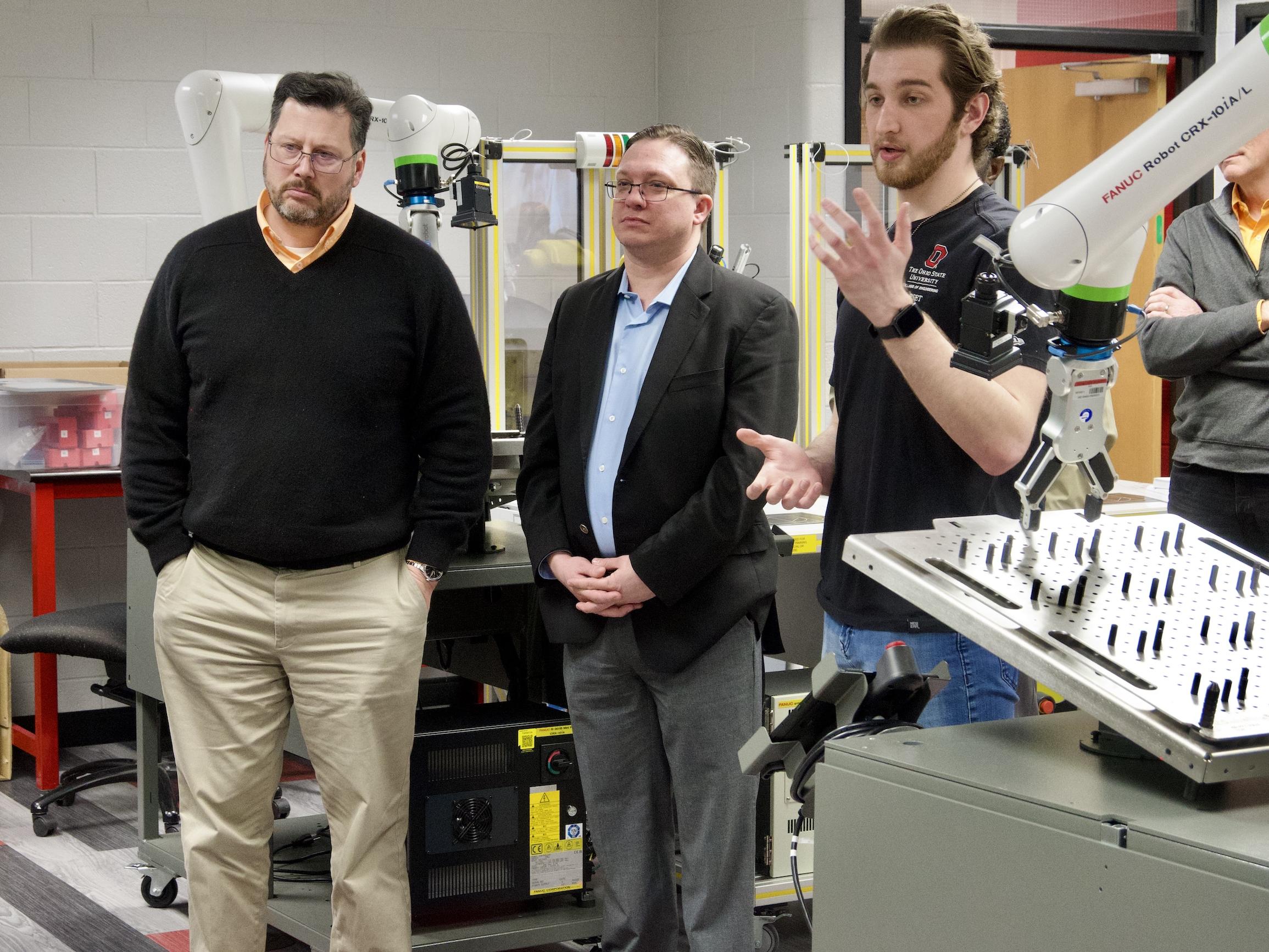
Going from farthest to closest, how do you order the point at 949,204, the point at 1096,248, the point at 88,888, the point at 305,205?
1. the point at 88,888
2. the point at 305,205
3. the point at 949,204
4. the point at 1096,248

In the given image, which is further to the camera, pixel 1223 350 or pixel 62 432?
pixel 62 432

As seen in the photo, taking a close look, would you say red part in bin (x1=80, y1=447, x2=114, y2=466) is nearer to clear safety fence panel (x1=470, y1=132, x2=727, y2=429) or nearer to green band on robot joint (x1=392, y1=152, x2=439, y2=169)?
clear safety fence panel (x1=470, y1=132, x2=727, y2=429)

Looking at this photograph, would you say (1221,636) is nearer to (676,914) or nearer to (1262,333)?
(676,914)

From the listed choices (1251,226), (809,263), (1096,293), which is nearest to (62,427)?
(809,263)

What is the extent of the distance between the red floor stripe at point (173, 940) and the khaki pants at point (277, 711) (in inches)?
21.4

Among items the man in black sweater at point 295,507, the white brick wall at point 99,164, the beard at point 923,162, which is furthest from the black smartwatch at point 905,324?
the white brick wall at point 99,164

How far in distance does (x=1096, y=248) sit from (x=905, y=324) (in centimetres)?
32

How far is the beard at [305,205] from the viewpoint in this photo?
2.15 meters

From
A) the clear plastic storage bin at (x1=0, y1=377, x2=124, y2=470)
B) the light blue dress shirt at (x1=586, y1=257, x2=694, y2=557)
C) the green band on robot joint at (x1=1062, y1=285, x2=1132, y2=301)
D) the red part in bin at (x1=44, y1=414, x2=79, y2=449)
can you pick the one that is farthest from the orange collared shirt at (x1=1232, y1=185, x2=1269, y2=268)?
the red part in bin at (x1=44, y1=414, x2=79, y2=449)

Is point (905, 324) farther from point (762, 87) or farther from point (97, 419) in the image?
point (762, 87)

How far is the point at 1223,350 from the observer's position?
8.41 ft

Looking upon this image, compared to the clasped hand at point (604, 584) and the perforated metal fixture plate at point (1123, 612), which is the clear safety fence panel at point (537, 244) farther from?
the perforated metal fixture plate at point (1123, 612)

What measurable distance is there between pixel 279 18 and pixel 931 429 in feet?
11.5

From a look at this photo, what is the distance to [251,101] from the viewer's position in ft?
8.08
